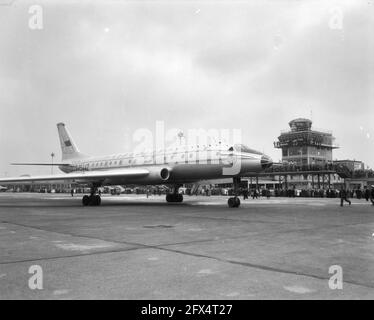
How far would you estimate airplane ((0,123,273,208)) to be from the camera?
1867 centimetres

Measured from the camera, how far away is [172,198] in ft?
83.9

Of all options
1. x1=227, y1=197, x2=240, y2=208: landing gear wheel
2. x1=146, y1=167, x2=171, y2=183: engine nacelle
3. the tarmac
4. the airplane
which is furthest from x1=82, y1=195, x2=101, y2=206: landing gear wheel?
the tarmac

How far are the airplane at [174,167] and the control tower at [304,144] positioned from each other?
256 feet

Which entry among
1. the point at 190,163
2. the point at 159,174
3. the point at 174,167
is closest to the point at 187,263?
the point at 190,163

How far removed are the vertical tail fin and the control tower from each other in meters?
73.4

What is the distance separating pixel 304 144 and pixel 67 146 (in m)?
76.4

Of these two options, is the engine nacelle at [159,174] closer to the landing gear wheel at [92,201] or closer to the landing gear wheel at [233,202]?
the landing gear wheel at [92,201]

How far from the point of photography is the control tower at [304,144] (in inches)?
3863

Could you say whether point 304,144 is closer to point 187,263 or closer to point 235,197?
point 235,197

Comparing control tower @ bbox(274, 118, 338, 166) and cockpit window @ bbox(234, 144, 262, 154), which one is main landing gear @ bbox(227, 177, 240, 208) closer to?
cockpit window @ bbox(234, 144, 262, 154)

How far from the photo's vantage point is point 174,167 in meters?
21.5

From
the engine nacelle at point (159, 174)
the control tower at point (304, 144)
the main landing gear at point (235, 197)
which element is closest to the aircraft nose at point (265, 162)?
the main landing gear at point (235, 197)
